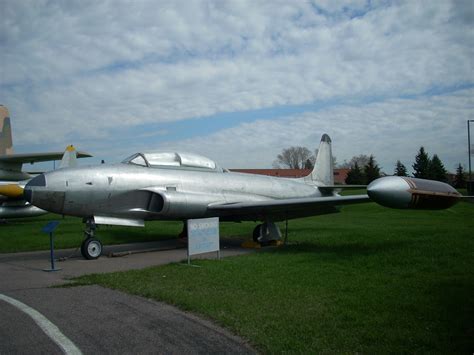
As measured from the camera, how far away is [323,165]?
18.0m

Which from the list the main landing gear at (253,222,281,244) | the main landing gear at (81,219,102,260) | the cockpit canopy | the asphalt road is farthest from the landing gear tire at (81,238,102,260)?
the main landing gear at (253,222,281,244)

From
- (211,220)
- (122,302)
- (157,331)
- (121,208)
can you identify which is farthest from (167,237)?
(157,331)

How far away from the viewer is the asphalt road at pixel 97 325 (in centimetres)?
419

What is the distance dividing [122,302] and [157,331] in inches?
57.3

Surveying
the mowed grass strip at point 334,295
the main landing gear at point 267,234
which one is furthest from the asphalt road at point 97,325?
the main landing gear at point 267,234

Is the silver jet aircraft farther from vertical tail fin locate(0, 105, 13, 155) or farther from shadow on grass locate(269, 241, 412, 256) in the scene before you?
vertical tail fin locate(0, 105, 13, 155)

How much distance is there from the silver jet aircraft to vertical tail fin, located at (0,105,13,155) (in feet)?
51.5

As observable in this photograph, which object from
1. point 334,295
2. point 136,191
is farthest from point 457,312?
point 136,191

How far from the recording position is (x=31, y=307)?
18.8 ft

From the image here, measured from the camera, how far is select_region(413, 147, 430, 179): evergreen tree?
5762 centimetres

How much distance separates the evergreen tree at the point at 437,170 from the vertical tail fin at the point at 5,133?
50577mm

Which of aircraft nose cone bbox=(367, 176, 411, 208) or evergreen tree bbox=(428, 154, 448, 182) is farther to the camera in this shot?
evergreen tree bbox=(428, 154, 448, 182)

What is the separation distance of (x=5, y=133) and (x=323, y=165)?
1793cm

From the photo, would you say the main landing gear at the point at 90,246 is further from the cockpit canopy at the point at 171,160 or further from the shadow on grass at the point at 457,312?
the shadow on grass at the point at 457,312
